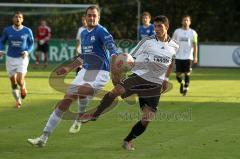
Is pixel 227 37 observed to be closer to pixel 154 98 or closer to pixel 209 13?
pixel 209 13

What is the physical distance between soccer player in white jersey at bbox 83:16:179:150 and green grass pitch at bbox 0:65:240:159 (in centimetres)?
50

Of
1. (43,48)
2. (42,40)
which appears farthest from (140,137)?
(43,48)

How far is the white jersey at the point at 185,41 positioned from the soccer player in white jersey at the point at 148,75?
1016 cm

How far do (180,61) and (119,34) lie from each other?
1015 inches

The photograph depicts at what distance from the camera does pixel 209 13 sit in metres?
48.9

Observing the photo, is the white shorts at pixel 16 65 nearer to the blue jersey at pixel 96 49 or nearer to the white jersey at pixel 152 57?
the blue jersey at pixel 96 49

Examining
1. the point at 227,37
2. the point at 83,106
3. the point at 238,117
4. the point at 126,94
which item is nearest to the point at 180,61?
the point at 238,117

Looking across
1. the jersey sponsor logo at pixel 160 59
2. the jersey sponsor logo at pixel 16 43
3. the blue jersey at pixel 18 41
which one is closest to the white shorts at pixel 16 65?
the blue jersey at pixel 18 41

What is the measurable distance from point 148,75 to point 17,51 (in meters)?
7.49

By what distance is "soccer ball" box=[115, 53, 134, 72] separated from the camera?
39.0ft

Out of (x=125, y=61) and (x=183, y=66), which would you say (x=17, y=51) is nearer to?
(x=183, y=66)

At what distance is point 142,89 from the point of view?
11875 millimetres

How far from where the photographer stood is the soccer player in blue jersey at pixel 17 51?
60.8 feet

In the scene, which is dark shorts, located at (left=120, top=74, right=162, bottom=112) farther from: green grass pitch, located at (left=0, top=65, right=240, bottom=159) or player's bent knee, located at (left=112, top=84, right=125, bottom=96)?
green grass pitch, located at (left=0, top=65, right=240, bottom=159)
